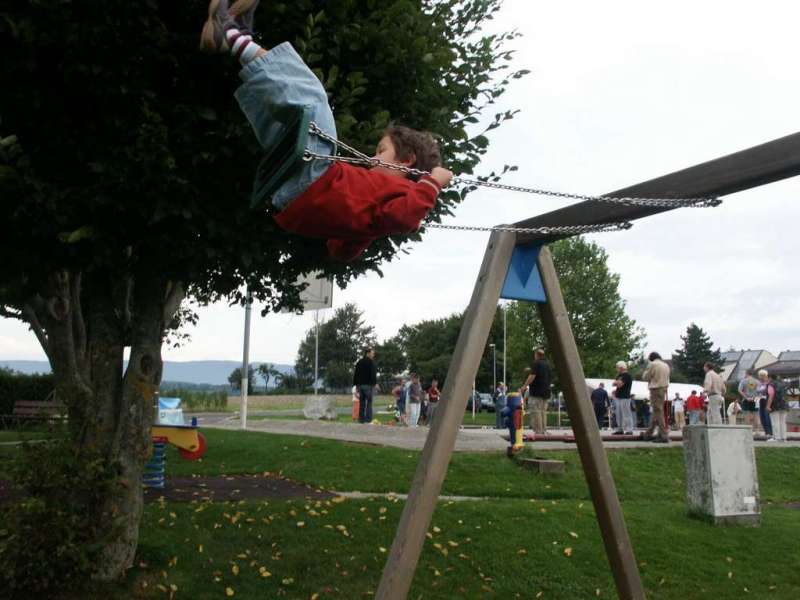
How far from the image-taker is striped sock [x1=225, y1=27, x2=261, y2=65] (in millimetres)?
3242

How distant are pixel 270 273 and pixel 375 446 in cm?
749

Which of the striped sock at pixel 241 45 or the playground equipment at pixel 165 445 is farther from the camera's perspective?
the playground equipment at pixel 165 445

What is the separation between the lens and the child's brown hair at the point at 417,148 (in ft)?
12.0

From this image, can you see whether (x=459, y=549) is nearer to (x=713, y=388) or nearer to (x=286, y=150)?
(x=286, y=150)

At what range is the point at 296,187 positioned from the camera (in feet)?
10.5

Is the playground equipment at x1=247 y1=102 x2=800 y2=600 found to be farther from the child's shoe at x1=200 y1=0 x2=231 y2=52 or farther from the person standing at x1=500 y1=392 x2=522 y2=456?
the person standing at x1=500 y1=392 x2=522 y2=456

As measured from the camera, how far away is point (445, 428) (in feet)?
14.5

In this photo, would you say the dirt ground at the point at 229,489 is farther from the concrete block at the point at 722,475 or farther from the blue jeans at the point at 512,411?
the concrete block at the point at 722,475

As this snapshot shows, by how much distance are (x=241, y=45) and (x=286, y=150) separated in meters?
0.57

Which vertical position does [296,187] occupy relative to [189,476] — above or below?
above

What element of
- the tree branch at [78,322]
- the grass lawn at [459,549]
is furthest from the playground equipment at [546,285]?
the tree branch at [78,322]

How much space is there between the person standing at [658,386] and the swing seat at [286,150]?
12499mm

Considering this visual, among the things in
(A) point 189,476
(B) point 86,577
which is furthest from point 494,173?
(A) point 189,476

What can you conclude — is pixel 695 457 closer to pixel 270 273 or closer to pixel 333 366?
pixel 270 273
